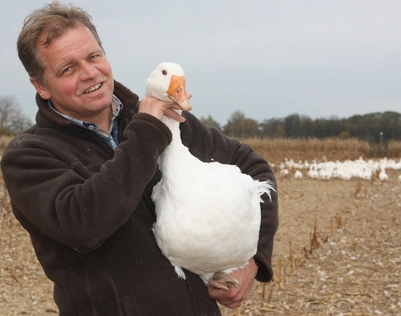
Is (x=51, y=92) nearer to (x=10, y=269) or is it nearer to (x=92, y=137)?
(x=92, y=137)

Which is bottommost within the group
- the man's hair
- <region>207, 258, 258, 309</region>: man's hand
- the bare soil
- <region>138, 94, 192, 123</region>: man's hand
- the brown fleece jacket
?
the bare soil

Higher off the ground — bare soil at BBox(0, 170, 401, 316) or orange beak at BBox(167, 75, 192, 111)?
orange beak at BBox(167, 75, 192, 111)

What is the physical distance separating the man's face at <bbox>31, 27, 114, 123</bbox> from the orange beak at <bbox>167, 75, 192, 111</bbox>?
0.91 ft

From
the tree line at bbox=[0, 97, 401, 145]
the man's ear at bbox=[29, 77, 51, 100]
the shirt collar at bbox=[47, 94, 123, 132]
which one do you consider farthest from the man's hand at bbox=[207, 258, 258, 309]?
the tree line at bbox=[0, 97, 401, 145]

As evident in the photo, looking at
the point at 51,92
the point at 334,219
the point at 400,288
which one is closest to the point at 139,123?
the point at 51,92

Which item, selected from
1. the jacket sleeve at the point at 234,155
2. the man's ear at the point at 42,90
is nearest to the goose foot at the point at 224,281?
the jacket sleeve at the point at 234,155

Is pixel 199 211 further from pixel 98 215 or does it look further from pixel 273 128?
pixel 273 128

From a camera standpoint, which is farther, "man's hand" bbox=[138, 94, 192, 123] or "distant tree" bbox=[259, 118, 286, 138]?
"distant tree" bbox=[259, 118, 286, 138]

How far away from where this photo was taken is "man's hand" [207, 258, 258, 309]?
2432 mm

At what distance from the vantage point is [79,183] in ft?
6.96

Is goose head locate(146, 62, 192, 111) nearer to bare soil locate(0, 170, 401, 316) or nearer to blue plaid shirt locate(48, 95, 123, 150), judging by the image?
blue plaid shirt locate(48, 95, 123, 150)

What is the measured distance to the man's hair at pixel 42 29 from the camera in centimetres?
232

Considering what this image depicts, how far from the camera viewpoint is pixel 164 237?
2.24 meters

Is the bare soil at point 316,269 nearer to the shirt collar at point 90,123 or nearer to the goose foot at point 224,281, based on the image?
the goose foot at point 224,281
